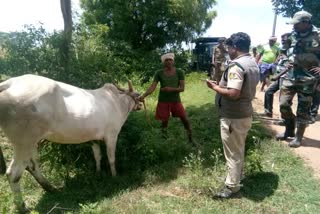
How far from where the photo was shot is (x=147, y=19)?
20.1 meters

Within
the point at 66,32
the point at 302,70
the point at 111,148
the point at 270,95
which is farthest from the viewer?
the point at 270,95

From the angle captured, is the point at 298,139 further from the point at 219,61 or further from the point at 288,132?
the point at 219,61

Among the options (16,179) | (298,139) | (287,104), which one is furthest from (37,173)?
(298,139)

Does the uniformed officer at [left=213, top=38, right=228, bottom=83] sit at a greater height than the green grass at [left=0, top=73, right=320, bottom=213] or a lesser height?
greater

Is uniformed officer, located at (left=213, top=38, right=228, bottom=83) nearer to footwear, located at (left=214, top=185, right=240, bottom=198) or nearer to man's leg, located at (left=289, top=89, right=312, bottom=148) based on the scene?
man's leg, located at (left=289, top=89, right=312, bottom=148)

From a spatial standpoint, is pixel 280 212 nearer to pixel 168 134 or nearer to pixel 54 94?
pixel 168 134

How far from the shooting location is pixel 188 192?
481 centimetres

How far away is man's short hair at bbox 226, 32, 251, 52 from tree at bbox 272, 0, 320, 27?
48.4ft

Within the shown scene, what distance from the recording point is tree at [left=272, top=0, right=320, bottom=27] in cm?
1739

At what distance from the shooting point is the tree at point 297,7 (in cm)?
1739

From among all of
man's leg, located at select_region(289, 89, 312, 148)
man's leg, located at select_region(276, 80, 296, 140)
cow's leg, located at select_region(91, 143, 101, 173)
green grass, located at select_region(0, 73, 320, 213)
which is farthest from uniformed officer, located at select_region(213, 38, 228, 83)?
cow's leg, located at select_region(91, 143, 101, 173)

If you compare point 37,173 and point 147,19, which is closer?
point 37,173

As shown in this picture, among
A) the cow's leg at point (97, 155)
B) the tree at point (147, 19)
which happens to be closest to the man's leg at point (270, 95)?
the cow's leg at point (97, 155)

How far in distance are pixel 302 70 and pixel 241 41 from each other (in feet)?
6.53
